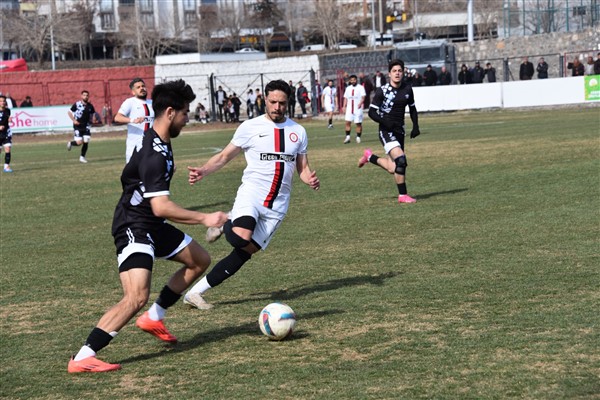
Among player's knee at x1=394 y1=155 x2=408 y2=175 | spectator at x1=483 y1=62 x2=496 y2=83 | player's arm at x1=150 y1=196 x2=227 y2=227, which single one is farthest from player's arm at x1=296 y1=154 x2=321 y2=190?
spectator at x1=483 y1=62 x2=496 y2=83

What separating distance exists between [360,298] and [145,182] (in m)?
2.91

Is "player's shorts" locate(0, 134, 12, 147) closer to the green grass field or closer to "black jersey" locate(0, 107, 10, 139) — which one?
"black jersey" locate(0, 107, 10, 139)

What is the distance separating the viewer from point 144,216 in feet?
23.1

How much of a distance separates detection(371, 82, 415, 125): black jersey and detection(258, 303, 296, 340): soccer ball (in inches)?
353

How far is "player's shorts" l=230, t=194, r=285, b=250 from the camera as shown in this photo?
8.52 metres

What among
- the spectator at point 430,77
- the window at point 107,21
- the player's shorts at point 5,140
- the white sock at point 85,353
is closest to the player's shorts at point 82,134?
Answer: the player's shorts at point 5,140

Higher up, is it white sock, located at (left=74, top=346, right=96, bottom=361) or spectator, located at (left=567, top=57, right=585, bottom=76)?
spectator, located at (left=567, top=57, right=585, bottom=76)

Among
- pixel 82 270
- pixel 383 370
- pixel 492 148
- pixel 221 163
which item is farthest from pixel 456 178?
pixel 383 370

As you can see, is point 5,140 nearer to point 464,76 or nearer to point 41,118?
point 41,118

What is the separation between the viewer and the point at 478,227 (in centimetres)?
1277

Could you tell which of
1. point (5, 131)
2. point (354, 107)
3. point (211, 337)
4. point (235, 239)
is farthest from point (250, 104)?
point (211, 337)

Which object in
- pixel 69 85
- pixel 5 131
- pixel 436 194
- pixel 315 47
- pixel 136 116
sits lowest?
pixel 436 194

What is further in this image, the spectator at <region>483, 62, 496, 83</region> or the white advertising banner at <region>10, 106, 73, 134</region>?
the white advertising banner at <region>10, 106, 73, 134</region>

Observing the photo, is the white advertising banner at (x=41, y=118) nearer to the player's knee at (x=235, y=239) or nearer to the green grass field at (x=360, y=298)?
the green grass field at (x=360, y=298)
